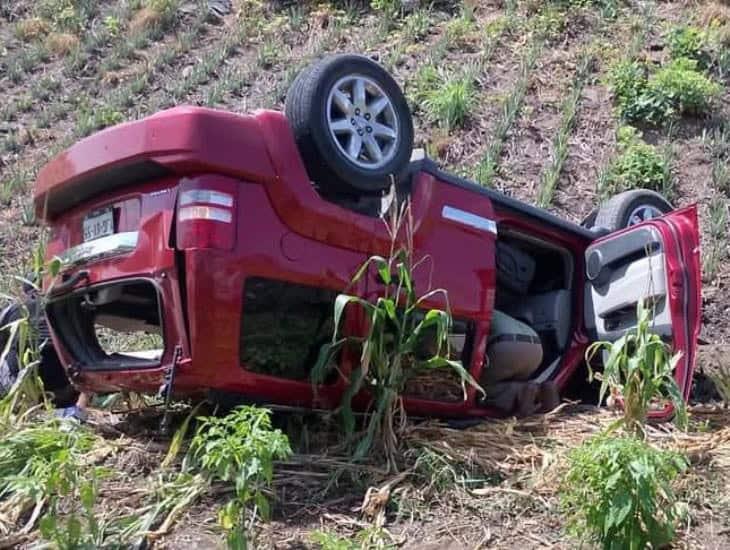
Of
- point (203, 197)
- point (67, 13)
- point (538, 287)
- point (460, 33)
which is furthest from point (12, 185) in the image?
point (203, 197)

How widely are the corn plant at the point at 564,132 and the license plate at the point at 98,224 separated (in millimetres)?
5323

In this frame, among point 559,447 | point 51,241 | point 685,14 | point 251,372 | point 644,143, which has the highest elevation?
point 685,14

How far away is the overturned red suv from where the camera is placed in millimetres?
4809

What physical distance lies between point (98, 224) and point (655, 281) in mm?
2812

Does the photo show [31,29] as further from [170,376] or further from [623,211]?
[170,376]

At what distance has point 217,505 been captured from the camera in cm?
454

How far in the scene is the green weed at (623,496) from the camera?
12.8 feet

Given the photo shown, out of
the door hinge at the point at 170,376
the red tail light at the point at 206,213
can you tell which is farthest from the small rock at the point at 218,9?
the door hinge at the point at 170,376

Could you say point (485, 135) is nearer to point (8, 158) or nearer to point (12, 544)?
point (8, 158)

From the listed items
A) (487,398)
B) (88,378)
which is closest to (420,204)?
(487,398)

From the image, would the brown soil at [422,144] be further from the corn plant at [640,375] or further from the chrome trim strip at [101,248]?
the chrome trim strip at [101,248]

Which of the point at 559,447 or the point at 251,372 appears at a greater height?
the point at 251,372

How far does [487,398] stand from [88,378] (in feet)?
6.44

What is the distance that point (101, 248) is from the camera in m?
5.12
